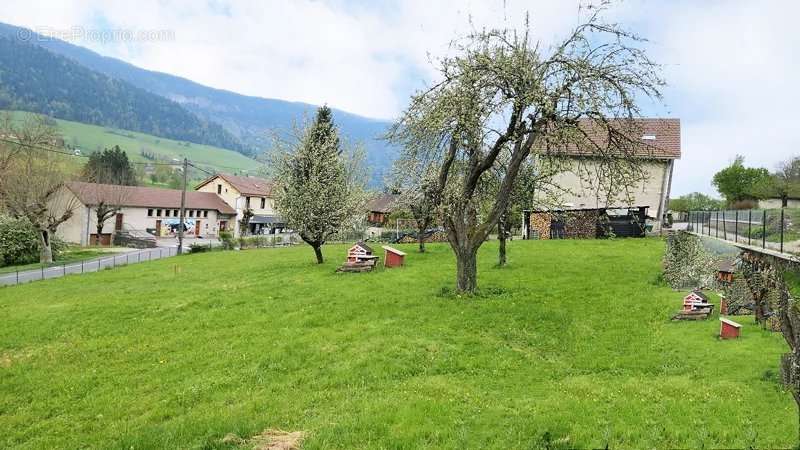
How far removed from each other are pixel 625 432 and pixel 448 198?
12126 mm

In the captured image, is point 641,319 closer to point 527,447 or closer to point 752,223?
point 752,223

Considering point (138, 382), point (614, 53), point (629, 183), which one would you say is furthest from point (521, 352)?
point (614, 53)

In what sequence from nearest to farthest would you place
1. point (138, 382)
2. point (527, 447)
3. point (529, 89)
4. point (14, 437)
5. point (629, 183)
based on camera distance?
1. point (527, 447)
2. point (14, 437)
3. point (138, 382)
4. point (529, 89)
5. point (629, 183)

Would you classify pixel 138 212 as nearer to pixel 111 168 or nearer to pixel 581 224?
pixel 111 168

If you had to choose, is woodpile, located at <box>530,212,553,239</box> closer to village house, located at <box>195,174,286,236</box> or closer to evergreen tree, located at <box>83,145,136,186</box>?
village house, located at <box>195,174,286,236</box>

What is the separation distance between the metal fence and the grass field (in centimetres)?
329

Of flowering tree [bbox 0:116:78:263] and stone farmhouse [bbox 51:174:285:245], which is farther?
stone farmhouse [bbox 51:174:285:245]

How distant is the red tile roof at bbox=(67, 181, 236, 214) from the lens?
69.8m

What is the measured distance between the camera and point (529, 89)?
17781 mm

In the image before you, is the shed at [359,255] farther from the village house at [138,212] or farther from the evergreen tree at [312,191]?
the village house at [138,212]

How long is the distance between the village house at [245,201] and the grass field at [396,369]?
222 ft

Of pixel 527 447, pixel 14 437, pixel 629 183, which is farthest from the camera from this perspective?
pixel 629 183

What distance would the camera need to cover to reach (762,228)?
60.0ft

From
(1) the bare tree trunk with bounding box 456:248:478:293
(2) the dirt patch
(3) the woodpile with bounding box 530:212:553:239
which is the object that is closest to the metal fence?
(1) the bare tree trunk with bounding box 456:248:478:293
